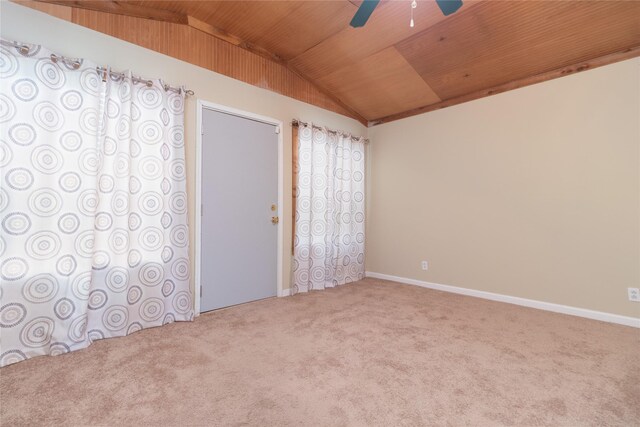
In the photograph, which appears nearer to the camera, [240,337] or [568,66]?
[240,337]

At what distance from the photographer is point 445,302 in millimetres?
3287

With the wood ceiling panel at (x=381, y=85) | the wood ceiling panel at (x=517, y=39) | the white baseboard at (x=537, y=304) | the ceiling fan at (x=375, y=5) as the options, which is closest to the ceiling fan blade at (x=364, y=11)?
the ceiling fan at (x=375, y=5)

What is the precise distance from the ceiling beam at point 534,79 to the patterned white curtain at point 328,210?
1.03 m

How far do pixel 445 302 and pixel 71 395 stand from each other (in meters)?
3.29

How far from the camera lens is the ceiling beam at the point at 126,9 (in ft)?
7.29

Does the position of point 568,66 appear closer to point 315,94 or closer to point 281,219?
point 315,94

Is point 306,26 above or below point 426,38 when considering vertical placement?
above

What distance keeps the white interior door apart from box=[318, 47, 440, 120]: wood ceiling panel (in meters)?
1.19

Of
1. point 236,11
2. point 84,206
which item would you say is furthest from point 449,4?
point 84,206

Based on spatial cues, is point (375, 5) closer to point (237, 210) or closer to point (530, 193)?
point (237, 210)

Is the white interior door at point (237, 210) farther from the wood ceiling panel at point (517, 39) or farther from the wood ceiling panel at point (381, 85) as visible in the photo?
the wood ceiling panel at point (517, 39)

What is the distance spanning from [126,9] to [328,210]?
2872 mm

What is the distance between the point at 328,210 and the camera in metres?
3.94

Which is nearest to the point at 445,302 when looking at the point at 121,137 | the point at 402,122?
the point at 402,122
